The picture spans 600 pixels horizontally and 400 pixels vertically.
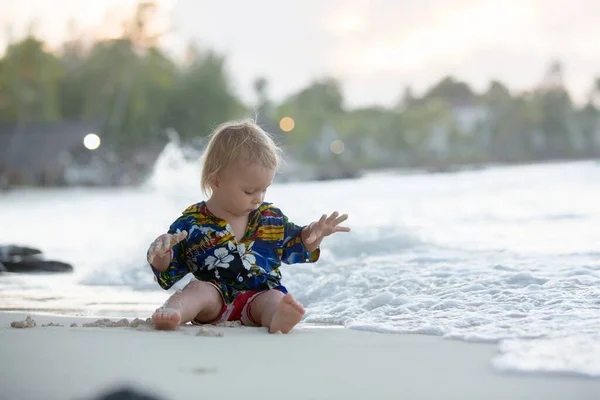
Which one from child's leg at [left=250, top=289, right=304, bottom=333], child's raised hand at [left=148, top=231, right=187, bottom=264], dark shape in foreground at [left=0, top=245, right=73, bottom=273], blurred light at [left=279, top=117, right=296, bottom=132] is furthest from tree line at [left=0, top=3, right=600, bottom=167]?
child's raised hand at [left=148, top=231, right=187, bottom=264]

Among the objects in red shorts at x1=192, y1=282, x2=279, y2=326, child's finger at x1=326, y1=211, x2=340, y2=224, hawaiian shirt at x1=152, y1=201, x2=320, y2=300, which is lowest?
red shorts at x1=192, y1=282, x2=279, y2=326

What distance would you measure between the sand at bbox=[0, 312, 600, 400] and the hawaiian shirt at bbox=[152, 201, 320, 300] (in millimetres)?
387

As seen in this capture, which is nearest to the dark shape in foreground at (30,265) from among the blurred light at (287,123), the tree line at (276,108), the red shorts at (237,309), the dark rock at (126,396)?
the red shorts at (237,309)

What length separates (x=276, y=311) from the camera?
290cm

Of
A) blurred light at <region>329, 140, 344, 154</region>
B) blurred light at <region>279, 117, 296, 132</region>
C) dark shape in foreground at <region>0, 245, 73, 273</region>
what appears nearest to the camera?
dark shape in foreground at <region>0, 245, 73, 273</region>

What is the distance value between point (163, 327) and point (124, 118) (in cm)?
4416

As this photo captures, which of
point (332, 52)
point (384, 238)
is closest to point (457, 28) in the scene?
point (332, 52)

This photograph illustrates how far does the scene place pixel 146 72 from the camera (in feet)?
152

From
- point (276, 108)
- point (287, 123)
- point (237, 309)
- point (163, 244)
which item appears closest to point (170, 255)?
point (163, 244)

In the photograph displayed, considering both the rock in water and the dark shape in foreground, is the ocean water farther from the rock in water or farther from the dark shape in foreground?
the rock in water

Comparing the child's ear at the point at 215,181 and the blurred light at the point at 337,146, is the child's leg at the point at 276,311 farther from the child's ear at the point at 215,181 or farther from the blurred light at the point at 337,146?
the blurred light at the point at 337,146

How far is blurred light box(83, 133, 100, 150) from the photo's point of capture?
4047 cm

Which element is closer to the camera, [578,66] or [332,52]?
[578,66]

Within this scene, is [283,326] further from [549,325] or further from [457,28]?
[457,28]
